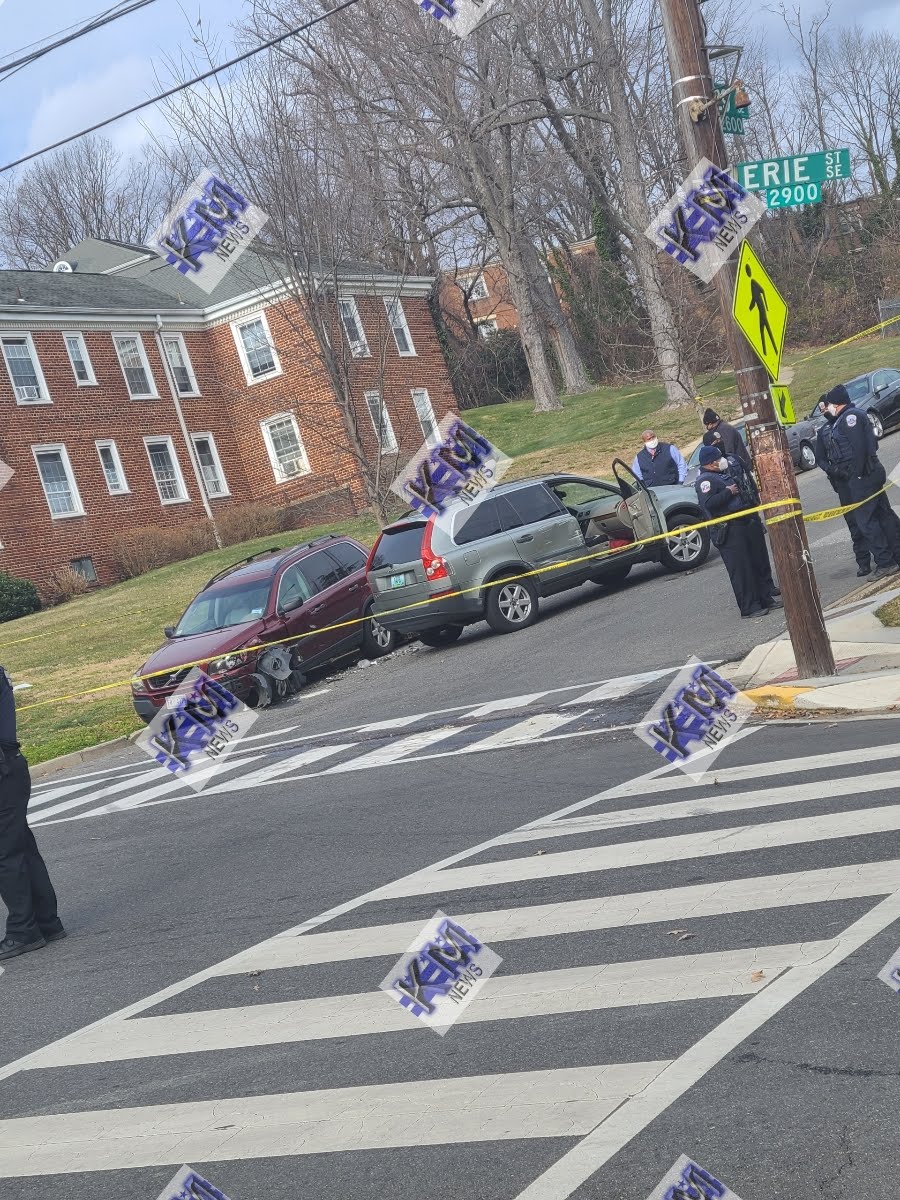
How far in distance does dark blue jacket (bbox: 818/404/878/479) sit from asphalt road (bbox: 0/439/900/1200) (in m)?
4.57

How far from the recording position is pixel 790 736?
9.20 m

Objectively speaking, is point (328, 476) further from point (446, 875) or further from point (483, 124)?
point (446, 875)

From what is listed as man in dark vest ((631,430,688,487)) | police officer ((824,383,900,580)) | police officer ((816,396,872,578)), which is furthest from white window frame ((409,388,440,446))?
police officer ((824,383,900,580))

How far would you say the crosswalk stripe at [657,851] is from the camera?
674cm

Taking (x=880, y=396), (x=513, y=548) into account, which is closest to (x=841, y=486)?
(x=513, y=548)

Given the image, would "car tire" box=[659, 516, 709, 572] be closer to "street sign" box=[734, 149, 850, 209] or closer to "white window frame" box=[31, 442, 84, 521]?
"street sign" box=[734, 149, 850, 209]

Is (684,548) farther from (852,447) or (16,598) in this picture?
(16,598)

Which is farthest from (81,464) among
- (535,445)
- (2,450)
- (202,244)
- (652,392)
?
(652,392)

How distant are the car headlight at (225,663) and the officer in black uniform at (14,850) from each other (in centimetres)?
838

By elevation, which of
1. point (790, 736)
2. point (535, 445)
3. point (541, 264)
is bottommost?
point (790, 736)

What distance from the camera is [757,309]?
1025 cm

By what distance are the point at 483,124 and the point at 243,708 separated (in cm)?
2528

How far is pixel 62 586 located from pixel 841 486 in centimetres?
2565

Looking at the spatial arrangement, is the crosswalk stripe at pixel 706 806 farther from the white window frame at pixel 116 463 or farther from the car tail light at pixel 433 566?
the white window frame at pixel 116 463
